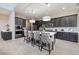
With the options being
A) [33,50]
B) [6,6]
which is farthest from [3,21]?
[33,50]

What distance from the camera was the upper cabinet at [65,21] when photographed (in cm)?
441

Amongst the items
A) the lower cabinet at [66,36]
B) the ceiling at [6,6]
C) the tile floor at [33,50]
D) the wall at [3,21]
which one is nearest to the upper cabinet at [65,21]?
the lower cabinet at [66,36]

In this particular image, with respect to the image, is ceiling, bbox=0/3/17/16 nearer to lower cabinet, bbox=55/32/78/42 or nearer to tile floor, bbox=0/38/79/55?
tile floor, bbox=0/38/79/55

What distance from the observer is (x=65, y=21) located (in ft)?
15.2

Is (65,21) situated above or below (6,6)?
below

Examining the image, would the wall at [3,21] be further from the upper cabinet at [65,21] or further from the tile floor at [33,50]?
the upper cabinet at [65,21]

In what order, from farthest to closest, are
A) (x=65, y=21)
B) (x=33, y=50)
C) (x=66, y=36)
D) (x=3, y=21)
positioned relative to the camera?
(x=3, y=21)
(x=66, y=36)
(x=65, y=21)
(x=33, y=50)

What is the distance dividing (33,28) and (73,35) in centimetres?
252

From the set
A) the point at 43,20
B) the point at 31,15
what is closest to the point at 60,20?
the point at 43,20

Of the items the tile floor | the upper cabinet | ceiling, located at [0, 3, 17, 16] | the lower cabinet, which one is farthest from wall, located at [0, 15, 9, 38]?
the lower cabinet

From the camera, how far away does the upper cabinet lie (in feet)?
14.5

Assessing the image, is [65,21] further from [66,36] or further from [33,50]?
[33,50]
